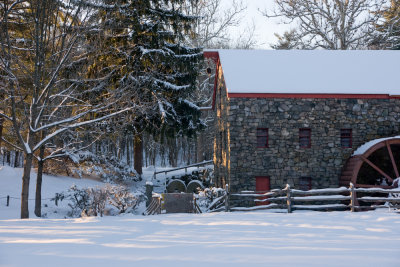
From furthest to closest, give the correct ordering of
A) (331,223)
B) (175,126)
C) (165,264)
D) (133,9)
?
(175,126) → (133,9) → (331,223) → (165,264)

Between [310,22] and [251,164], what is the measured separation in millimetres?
16048

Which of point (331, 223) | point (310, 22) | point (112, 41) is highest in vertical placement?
point (310, 22)

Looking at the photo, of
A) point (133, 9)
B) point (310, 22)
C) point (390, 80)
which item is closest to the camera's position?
point (390, 80)

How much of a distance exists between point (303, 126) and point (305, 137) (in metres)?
0.54

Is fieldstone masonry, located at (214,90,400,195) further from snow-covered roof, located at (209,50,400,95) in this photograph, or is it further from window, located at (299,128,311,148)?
snow-covered roof, located at (209,50,400,95)

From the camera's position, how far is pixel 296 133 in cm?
1838

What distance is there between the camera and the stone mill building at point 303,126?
18.0m

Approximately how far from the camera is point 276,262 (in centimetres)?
633

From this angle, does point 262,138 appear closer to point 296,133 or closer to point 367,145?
point 296,133

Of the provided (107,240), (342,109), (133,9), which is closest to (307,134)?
(342,109)

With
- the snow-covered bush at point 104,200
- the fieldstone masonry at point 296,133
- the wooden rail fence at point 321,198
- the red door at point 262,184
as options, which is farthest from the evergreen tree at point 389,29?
the snow-covered bush at point 104,200

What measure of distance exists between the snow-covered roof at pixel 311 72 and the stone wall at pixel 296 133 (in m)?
0.53

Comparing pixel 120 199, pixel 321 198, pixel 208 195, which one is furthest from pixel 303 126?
pixel 120 199

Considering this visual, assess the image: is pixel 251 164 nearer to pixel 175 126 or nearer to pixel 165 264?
pixel 175 126
